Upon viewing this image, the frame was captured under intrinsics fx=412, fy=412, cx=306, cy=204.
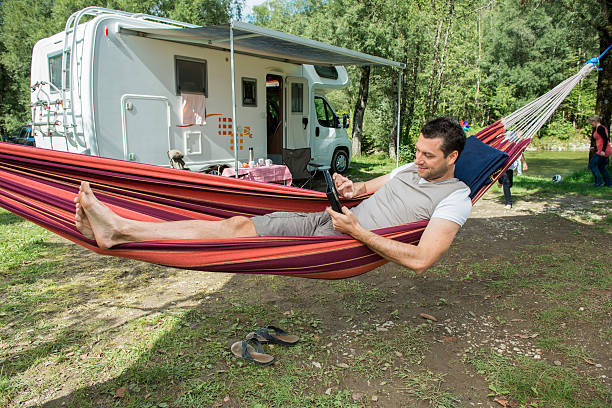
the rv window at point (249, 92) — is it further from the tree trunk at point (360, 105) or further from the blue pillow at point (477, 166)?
the tree trunk at point (360, 105)

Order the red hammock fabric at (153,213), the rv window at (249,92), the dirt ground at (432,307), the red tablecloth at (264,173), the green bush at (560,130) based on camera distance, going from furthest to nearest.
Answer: the green bush at (560,130) → the rv window at (249,92) → the red tablecloth at (264,173) → the dirt ground at (432,307) → the red hammock fabric at (153,213)

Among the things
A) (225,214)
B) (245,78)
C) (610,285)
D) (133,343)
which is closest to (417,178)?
(225,214)

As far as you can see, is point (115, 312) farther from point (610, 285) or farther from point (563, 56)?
point (563, 56)

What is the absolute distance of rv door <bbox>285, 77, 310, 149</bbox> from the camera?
24.5 ft

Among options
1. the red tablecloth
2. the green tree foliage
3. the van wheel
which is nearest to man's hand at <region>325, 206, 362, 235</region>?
the red tablecloth

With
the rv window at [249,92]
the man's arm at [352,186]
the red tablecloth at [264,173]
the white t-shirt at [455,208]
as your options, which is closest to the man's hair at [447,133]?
the white t-shirt at [455,208]

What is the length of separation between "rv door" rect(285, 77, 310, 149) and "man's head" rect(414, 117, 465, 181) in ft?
18.2

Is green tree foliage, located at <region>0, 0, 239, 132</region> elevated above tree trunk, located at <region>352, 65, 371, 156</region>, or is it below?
above

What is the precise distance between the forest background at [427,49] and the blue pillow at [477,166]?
526 cm

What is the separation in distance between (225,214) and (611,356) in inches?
91.0

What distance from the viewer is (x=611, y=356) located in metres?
2.29

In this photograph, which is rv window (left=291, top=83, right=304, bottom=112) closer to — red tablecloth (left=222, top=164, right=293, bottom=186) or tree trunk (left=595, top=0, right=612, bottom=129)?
red tablecloth (left=222, top=164, right=293, bottom=186)

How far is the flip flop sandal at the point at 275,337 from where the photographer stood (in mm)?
2375

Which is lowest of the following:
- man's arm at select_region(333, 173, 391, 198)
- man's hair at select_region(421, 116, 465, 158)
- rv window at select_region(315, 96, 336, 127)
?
man's arm at select_region(333, 173, 391, 198)
